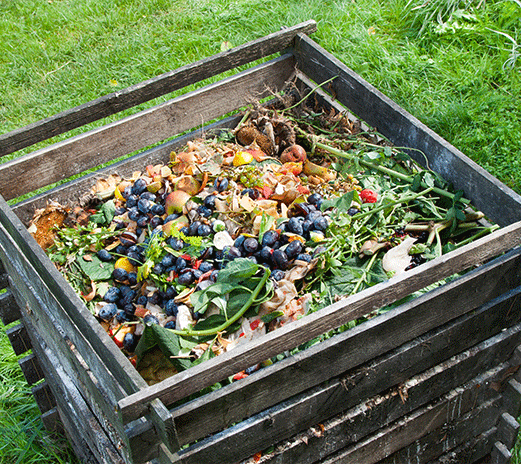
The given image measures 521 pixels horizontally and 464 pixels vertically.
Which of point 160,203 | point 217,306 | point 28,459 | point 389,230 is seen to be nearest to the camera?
point 217,306

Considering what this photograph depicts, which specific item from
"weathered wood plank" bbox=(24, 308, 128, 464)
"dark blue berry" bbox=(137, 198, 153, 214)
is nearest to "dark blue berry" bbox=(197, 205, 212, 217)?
"dark blue berry" bbox=(137, 198, 153, 214)

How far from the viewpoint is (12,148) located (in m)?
2.84

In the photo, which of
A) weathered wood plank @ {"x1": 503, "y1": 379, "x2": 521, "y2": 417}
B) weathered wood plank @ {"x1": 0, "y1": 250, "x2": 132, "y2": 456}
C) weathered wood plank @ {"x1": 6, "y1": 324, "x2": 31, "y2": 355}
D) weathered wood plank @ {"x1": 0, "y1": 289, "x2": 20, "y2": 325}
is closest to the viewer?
weathered wood plank @ {"x1": 0, "y1": 250, "x2": 132, "y2": 456}

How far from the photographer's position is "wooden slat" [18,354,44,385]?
3.01 meters

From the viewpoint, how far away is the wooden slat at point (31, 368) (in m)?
3.01

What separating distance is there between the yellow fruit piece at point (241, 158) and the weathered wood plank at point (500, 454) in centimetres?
176

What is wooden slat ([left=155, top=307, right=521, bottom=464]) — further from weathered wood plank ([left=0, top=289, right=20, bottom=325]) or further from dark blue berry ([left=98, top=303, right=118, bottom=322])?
weathered wood plank ([left=0, top=289, right=20, bottom=325])

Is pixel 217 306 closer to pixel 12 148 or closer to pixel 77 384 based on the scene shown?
pixel 77 384

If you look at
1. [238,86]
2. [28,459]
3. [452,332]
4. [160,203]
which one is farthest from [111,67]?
[452,332]

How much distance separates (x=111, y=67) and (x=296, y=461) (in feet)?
12.7

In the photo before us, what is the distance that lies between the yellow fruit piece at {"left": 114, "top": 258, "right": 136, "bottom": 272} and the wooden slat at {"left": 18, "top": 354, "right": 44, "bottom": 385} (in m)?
0.84

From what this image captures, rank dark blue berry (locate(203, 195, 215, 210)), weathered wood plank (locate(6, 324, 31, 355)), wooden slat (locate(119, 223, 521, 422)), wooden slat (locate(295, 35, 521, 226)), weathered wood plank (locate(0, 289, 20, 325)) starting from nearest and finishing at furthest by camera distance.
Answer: wooden slat (locate(119, 223, 521, 422)) → wooden slat (locate(295, 35, 521, 226)) → dark blue berry (locate(203, 195, 215, 210)) → weathered wood plank (locate(0, 289, 20, 325)) → weathered wood plank (locate(6, 324, 31, 355))

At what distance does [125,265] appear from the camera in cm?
259

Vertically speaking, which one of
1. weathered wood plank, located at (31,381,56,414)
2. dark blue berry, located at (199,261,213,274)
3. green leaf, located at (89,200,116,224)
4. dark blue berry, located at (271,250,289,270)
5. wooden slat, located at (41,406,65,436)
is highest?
dark blue berry, located at (271,250,289,270)
